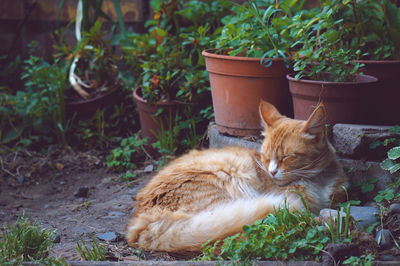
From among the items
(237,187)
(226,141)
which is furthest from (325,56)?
(237,187)

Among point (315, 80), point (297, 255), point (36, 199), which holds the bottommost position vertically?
point (36, 199)

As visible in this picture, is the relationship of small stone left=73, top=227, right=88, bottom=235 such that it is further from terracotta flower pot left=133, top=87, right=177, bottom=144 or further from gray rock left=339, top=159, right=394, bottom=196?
gray rock left=339, top=159, right=394, bottom=196

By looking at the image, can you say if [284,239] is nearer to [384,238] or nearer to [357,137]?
[384,238]

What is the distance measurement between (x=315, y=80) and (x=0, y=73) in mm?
4263

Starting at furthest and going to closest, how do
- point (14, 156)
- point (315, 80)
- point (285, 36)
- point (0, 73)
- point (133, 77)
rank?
point (0, 73) → point (133, 77) → point (14, 156) → point (285, 36) → point (315, 80)

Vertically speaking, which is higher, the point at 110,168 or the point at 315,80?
the point at 315,80

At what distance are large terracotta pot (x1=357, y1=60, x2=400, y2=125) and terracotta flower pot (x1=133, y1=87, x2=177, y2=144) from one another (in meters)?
1.84

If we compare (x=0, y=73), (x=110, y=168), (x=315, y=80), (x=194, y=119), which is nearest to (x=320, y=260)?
(x=315, y=80)

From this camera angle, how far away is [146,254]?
8.72 feet

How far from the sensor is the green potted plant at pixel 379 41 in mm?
3373

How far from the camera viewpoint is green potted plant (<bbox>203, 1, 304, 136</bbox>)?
11.4ft

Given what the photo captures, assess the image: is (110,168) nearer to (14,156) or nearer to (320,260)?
(14,156)

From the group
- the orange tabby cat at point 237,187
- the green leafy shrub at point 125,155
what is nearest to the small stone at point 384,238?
the orange tabby cat at point 237,187

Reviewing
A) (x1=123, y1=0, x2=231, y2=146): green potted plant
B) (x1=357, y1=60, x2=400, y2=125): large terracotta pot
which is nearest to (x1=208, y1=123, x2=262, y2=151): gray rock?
(x1=123, y1=0, x2=231, y2=146): green potted plant
